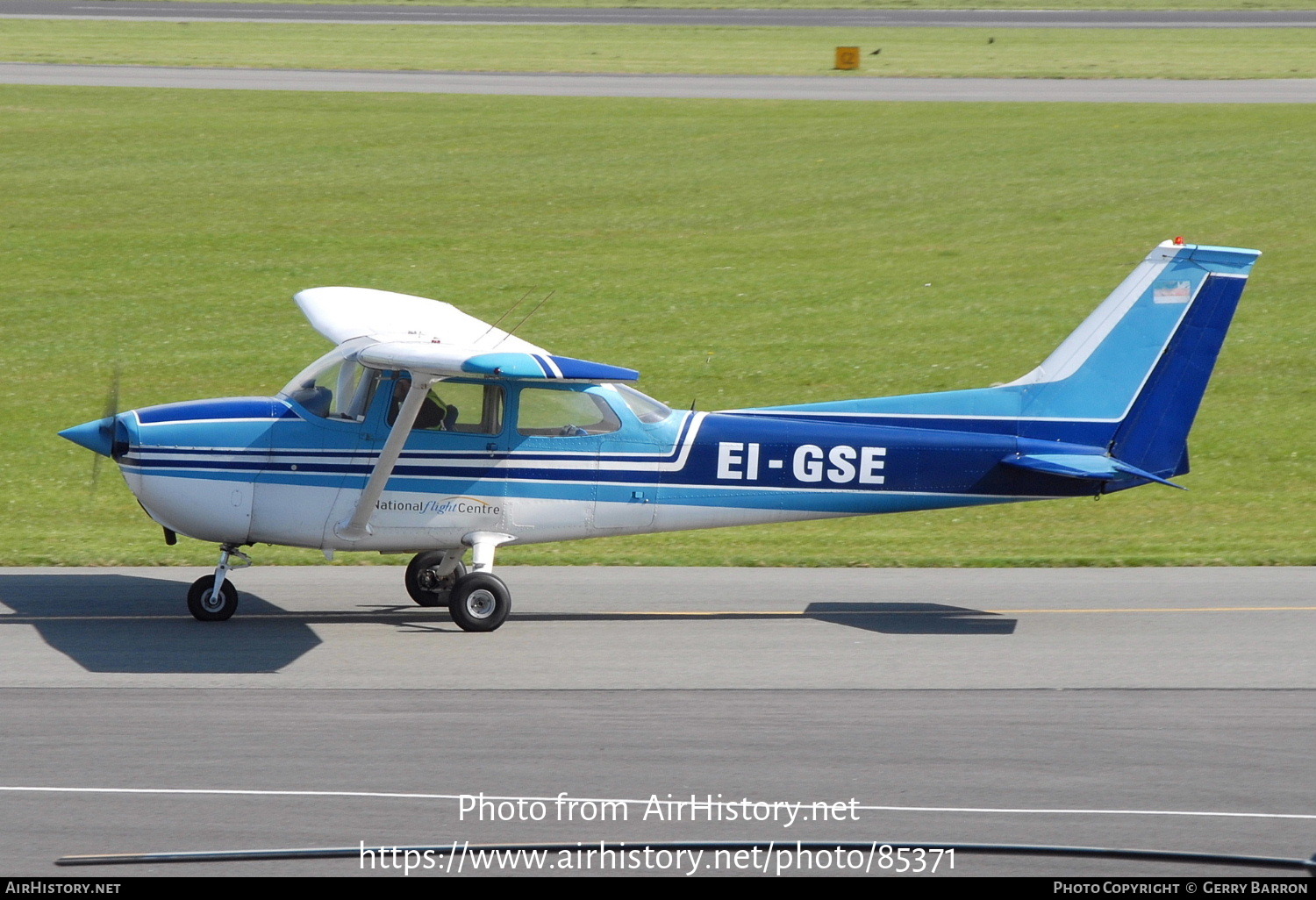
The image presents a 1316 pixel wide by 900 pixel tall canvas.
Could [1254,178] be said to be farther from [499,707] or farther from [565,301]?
[499,707]

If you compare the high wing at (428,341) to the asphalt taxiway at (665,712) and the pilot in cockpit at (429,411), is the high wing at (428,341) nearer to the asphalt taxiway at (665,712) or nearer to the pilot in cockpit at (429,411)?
the pilot in cockpit at (429,411)

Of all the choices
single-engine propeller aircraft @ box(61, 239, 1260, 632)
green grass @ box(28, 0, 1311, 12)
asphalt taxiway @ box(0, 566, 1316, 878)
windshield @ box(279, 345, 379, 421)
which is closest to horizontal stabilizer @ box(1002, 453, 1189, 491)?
single-engine propeller aircraft @ box(61, 239, 1260, 632)

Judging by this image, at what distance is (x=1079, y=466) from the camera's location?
1125 cm

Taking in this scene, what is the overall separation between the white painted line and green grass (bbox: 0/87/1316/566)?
6.16m

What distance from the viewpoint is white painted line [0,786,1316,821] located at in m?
7.64

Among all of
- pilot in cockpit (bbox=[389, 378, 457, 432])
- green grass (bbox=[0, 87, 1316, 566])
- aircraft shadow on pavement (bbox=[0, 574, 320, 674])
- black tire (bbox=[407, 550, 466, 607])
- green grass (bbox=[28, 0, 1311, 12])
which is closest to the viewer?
aircraft shadow on pavement (bbox=[0, 574, 320, 674])

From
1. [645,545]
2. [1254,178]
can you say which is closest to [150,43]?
[1254,178]

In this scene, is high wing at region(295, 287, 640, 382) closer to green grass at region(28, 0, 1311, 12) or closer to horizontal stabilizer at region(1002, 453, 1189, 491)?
horizontal stabilizer at region(1002, 453, 1189, 491)

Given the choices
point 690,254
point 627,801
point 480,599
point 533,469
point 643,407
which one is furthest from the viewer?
point 690,254

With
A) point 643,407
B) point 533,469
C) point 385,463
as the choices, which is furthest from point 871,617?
point 385,463

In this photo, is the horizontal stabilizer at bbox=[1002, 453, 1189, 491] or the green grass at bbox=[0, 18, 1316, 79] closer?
the horizontal stabilizer at bbox=[1002, 453, 1189, 491]

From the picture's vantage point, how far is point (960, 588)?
12.8 meters

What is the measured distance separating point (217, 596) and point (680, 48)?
40059mm

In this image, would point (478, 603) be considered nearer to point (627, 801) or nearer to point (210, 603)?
point (210, 603)
